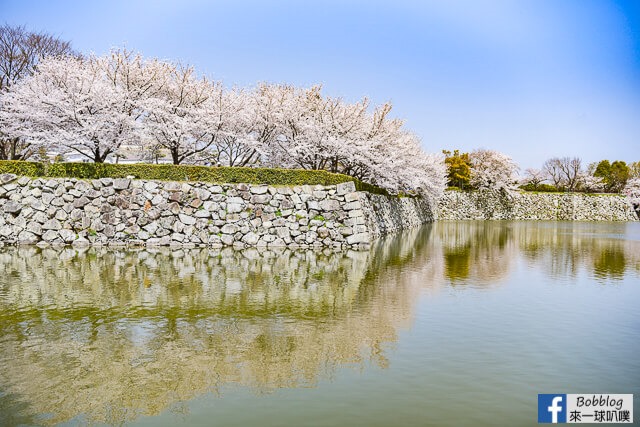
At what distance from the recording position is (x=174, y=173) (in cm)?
1958

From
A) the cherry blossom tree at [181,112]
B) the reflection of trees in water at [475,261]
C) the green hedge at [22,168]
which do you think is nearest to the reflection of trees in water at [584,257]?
the reflection of trees in water at [475,261]

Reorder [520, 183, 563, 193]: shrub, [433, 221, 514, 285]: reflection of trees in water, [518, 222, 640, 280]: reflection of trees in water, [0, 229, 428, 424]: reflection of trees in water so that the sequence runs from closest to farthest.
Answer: [0, 229, 428, 424]: reflection of trees in water, [433, 221, 514, 285]: reflection of trees in water, [518, 222, 640, 280]: reflection of trees in water, [520, 183, 563, 193]: shrub

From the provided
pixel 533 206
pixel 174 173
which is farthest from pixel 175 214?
pixel 533 206

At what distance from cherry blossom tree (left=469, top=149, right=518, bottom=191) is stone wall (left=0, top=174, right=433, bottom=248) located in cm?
4151

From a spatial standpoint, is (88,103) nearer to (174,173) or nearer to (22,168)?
(22,168)

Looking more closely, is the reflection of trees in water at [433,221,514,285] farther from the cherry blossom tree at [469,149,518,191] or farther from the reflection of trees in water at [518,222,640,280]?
the cherry blossom tree at [469,149,518,191]

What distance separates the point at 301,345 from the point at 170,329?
6.71 ft

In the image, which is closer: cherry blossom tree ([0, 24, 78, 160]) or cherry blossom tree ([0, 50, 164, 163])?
cherry blossom tree ([0, 50, 164, 163])

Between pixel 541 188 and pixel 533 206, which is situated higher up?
pixel 541 188

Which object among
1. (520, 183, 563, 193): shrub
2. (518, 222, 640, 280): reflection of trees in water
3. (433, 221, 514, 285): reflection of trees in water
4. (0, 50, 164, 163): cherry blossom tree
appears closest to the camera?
(433, 221, 514, 285): reflection of trees in water

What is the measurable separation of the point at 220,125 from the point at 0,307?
17320 mm

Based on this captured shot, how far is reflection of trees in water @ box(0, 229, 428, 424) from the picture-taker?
511 cm

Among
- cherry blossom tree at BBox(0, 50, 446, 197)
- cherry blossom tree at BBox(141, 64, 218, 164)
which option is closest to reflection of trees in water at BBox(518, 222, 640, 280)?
cherry blossom tree at BBox(0, 50, 446, 197)

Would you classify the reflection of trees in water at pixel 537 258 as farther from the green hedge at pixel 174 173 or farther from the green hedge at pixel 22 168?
the green hedge at pixel 22 168
